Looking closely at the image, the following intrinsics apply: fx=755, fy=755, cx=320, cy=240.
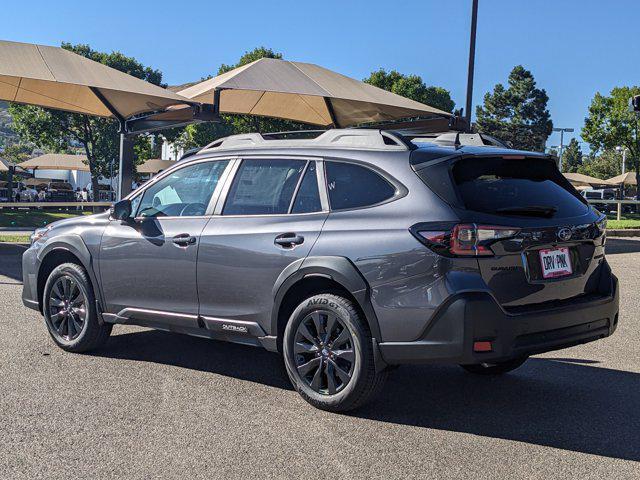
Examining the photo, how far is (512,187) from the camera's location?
4.62 meters

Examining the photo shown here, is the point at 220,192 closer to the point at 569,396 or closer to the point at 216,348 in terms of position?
A: the point at 216,348

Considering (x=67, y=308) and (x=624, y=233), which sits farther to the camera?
(x=624, y=233)

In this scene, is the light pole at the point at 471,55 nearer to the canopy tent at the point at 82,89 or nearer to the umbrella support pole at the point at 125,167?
the canopy tent at the point at 82,89

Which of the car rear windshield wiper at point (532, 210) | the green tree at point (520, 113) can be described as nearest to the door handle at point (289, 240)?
the car rear windshield wiper at point (532, 210)

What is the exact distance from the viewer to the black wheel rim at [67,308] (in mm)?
6238

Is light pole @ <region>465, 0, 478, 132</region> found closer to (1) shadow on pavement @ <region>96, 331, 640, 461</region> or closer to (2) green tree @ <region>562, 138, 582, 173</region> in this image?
(1) shadow on pavement @ <region>96, 331, 640, 461</region>

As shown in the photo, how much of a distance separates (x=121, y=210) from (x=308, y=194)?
5.64 ft

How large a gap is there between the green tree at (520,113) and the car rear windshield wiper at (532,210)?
94.5 metres

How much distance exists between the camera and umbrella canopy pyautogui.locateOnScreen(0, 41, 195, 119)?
46.5 feet

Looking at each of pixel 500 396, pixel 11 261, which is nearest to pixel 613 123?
pixel 11 261

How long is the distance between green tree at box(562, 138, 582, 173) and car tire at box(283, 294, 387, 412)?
126m

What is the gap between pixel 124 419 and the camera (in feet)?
14.7

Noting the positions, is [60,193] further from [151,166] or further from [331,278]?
[331,278]

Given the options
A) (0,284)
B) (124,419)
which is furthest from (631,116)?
(124,419)
